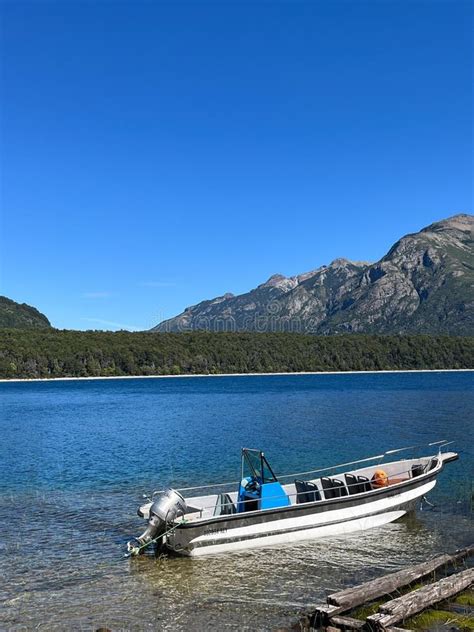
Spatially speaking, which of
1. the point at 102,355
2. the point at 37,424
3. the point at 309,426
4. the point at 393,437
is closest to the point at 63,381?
the point at 102,355

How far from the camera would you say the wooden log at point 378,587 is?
13.3 metres

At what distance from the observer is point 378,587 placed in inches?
551

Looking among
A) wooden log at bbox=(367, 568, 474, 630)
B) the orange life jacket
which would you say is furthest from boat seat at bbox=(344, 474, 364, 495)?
wooden log at bbox=(367, 568, 474, 630)

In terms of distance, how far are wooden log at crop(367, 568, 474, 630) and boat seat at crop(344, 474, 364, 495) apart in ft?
28.8

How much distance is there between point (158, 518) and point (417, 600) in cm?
892

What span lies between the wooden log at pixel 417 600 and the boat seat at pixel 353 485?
28.8ft

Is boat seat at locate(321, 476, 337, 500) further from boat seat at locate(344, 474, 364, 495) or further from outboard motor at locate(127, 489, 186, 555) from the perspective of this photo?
outboard motor at locate(127, 489, 186, 555)

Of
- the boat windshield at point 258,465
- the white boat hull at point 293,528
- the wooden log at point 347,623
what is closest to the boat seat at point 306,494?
the white boat hull at point 293,528

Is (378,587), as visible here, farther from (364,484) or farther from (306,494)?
(364,484)

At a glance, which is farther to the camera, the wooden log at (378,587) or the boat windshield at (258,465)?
the boat windshield at (258,465)

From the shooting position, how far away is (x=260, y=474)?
22859 mm

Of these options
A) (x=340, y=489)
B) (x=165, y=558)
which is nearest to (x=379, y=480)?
(x=340, y=489)

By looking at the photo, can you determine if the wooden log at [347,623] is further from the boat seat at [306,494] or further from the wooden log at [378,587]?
the boat seat at [306,494]

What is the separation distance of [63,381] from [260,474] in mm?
171724
